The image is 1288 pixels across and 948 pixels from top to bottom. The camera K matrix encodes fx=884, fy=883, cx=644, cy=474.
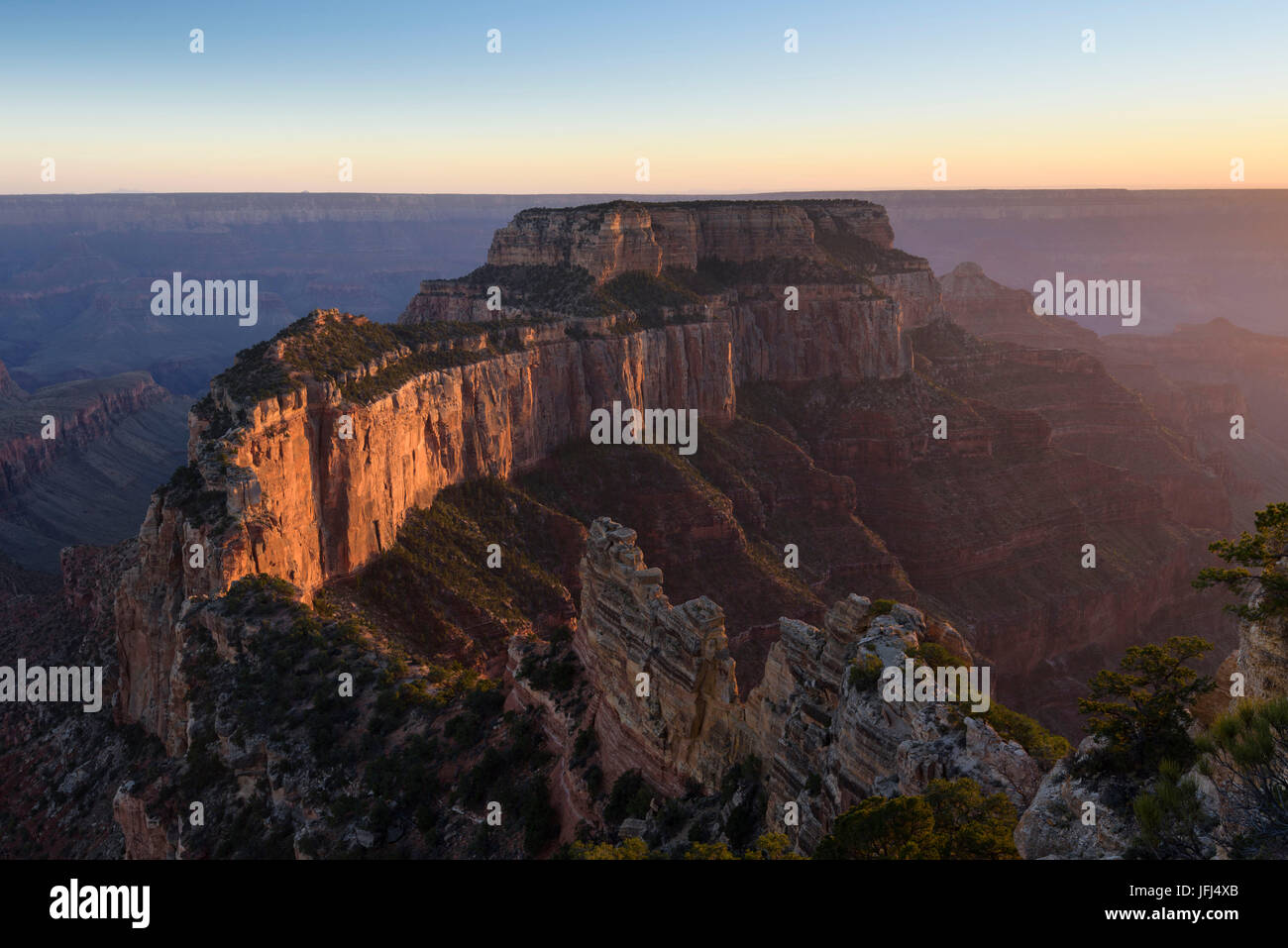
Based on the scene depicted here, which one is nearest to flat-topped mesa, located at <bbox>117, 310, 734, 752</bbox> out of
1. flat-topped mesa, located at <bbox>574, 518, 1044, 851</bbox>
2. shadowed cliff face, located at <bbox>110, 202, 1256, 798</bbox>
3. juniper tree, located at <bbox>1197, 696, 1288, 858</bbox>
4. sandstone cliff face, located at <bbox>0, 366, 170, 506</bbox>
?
shadowed cliff face, located at <bbox>110, 202, 1256, 798</bbox>

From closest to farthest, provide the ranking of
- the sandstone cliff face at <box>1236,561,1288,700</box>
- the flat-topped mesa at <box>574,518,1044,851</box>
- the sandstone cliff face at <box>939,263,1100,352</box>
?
the sandstone cliff face at <box>1236,561,1288,700</box>
the flat-topped mesa at <box>574,518,1044,851</box>
the sandstone cliff face at <box>939,263,1100,352</box>

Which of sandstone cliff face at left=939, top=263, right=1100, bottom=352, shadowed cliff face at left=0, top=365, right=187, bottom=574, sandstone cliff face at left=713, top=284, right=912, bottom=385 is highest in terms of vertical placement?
sandstone cliff face at left=939, top=263, right=1100, bottom=352

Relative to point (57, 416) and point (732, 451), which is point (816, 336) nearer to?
point (732, 451)

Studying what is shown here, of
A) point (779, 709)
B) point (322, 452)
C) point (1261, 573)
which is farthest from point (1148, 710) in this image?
point (322, 452)

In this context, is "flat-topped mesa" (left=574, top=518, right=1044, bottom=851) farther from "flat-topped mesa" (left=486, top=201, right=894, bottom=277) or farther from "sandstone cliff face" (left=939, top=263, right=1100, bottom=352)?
"sandstone cliff face" (left=939, top=263, right=1100, bottom=352)

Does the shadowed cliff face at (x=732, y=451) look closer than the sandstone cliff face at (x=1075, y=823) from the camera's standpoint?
No

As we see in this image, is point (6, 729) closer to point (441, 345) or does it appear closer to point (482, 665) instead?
point (482, 665)

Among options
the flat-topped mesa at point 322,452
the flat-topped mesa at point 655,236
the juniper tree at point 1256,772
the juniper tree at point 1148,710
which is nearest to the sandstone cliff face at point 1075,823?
the juniper tree at point 1148,710

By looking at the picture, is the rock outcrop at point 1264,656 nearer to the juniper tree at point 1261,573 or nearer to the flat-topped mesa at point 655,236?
the juniper tree at point 1261,573
